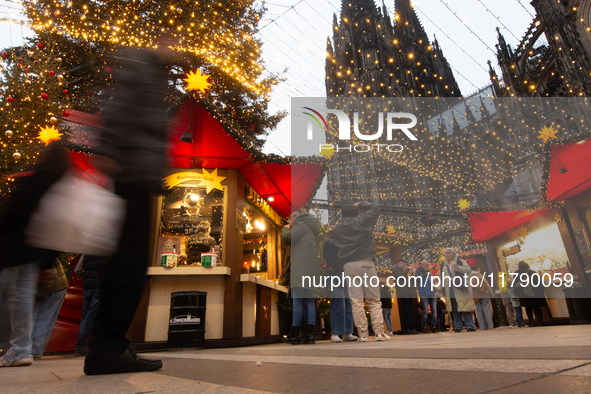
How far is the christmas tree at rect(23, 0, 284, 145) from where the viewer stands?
19.4 feet

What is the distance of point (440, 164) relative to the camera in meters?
20.4

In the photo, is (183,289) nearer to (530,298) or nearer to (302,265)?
(302,265)

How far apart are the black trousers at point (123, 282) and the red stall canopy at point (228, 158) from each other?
324cm

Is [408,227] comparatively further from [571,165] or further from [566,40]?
[571,165]

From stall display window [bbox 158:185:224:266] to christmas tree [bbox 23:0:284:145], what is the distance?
140cm

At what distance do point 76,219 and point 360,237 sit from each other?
10.3ft

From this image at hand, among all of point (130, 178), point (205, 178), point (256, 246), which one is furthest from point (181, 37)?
point (130, 178)

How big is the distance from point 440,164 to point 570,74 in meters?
7.77

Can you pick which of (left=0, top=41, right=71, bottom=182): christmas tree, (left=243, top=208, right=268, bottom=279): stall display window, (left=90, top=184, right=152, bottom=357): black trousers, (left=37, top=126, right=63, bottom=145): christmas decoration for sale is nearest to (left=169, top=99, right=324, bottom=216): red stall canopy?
(left=243, top=208, right=268, bottom=279): stall display window

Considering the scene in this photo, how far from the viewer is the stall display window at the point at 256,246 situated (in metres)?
6.91

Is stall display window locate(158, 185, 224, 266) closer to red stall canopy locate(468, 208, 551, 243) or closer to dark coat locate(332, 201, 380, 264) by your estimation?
dark coat locate(332, 201, 380, 264)

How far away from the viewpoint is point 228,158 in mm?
5586

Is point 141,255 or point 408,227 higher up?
point 408,227

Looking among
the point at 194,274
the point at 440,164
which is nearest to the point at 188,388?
the point at 194,274
